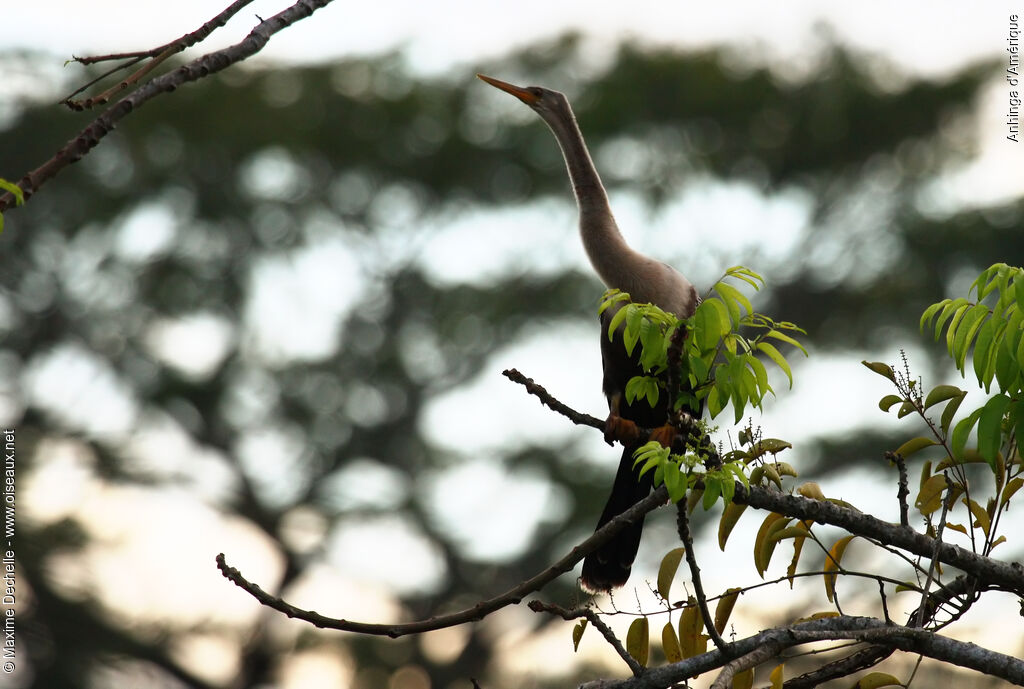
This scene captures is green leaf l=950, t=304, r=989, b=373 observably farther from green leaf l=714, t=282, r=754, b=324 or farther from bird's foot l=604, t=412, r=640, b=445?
bird's foot l=604, t=412, r=640, b=445

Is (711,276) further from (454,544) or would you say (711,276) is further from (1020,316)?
(1020,316)

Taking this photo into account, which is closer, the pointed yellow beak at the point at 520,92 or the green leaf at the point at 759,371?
the green leaf at the point at 759,371

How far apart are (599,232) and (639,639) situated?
1079 millimetres

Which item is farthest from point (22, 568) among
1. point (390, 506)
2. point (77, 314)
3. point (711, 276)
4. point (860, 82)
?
point (860, 82)

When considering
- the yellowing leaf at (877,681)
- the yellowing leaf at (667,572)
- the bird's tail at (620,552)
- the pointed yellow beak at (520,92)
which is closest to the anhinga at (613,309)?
the bird's tail at (620,552)

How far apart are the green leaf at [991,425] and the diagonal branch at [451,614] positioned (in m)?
0.46

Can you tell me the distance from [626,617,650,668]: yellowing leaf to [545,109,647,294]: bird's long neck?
33.5 inches

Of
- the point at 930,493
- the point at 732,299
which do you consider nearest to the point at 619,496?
the point at 930,493

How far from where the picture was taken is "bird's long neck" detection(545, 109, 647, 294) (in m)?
2.40

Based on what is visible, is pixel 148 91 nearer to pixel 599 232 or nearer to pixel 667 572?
pixel 667 572

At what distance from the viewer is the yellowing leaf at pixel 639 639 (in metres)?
1.73

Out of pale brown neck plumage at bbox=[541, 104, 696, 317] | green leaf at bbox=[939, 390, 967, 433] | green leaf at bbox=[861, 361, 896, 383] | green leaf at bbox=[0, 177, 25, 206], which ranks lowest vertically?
green leaf at bbox=[0, 177, 25, 206]

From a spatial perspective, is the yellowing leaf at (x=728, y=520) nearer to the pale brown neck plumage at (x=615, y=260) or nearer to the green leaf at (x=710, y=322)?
the green leaf at (x=710, y=322)

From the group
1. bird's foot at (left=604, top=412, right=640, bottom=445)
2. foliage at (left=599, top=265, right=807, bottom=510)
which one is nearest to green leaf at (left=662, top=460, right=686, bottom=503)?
foliage at (left=599, top=265, right=807, bottom=510)
